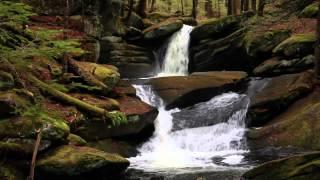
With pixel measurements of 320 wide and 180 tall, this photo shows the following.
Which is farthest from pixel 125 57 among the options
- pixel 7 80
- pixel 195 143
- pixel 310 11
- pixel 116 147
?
pixel 7 80

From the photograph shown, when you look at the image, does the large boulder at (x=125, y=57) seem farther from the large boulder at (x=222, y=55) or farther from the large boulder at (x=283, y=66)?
the large boulder at (x=283, y=66)

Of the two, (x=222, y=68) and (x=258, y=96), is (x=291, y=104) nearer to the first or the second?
(x=258, y=96)

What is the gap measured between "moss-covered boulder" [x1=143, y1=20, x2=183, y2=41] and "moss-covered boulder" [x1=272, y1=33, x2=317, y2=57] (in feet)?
30.2

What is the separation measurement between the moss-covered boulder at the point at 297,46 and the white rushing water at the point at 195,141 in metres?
3.02

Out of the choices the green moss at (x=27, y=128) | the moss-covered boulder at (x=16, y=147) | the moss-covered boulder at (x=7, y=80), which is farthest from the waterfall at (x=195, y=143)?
the moss-covered boulder at (x=7, y=80)

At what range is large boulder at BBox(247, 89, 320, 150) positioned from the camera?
16.0 meters

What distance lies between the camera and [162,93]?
2205 cm

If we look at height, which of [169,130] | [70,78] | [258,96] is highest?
[70,78]

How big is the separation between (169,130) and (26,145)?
8026 millimetres

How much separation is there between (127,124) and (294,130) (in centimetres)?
603

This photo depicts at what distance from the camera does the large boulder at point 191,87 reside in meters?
21.4

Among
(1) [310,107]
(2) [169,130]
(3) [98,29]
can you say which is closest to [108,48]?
(3) [98,29]

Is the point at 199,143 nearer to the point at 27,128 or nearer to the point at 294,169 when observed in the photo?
the point at 27,128

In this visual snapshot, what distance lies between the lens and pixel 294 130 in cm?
1652
